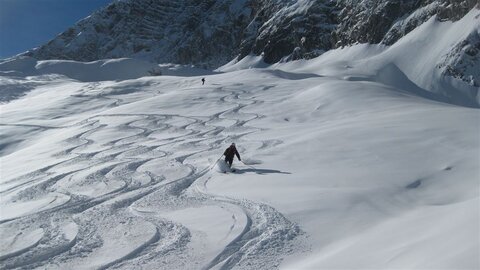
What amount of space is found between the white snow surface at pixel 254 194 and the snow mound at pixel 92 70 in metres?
57.4

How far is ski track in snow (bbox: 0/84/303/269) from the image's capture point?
7.16 m

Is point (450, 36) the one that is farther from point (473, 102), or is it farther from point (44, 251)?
point (44, 251)

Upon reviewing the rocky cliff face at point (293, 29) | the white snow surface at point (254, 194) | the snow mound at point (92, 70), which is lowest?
the white snow surface at point (254, 194)

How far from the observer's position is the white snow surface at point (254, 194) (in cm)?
688

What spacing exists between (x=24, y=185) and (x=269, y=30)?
11741cm

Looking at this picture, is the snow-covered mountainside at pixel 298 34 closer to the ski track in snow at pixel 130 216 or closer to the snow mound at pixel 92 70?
the snow mound at pixel 92 70

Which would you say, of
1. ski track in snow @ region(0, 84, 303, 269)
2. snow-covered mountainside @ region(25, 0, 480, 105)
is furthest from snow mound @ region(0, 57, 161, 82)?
ski track in snow @ region(0, 84, 303, 269)

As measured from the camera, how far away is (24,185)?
1339 centimetres

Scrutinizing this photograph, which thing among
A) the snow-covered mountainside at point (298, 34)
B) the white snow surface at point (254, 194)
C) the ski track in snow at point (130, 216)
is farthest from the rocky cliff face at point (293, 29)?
the ski track in snow at point (130, 216)

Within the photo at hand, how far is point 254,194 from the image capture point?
10234 millimetres

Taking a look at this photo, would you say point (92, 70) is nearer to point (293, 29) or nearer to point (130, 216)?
point (293, 29)

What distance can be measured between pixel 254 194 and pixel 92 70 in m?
81.4

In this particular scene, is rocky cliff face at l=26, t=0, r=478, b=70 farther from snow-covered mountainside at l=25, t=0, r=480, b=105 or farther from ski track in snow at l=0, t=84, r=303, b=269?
ski track in snow at l=0, t=84, r=303, b=269

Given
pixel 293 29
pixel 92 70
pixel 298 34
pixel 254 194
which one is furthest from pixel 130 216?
pixel 293 29
